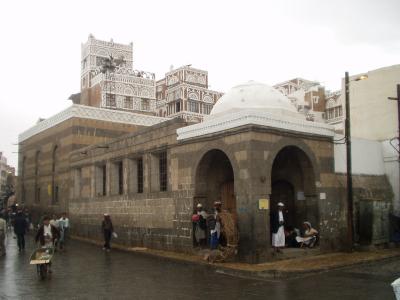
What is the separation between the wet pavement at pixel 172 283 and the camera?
9141mm

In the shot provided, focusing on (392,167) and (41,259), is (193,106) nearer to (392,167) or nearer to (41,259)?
(392,167)

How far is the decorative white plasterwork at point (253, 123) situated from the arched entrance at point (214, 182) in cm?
86

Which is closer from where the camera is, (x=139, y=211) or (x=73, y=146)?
(x=139, y=211)

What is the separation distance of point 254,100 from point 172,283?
7.24m

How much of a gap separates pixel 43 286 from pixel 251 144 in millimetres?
6388

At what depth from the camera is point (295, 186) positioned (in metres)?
15.7

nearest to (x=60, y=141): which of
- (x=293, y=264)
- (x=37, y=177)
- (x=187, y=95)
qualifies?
(x=37, y=177)

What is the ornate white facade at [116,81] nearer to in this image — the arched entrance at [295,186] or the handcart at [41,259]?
the arched entrance at [295,186]

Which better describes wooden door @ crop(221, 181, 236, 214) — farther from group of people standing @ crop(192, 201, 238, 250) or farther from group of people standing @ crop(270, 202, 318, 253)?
group of people standing @ crop(270, 202, 318, 253)

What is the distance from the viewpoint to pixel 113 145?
20656 millimetres

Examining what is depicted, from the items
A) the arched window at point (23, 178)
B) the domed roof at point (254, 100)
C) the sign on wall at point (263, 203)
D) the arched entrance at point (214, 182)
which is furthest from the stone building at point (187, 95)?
the sign on wall at point (263, 203)

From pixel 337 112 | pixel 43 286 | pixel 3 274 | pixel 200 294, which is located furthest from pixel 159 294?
pixel 337 112

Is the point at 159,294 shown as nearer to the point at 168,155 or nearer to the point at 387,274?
the point at 387,274

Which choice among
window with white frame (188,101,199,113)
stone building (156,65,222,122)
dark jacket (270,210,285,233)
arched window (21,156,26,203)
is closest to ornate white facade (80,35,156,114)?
stone building (156,65,222,122)
